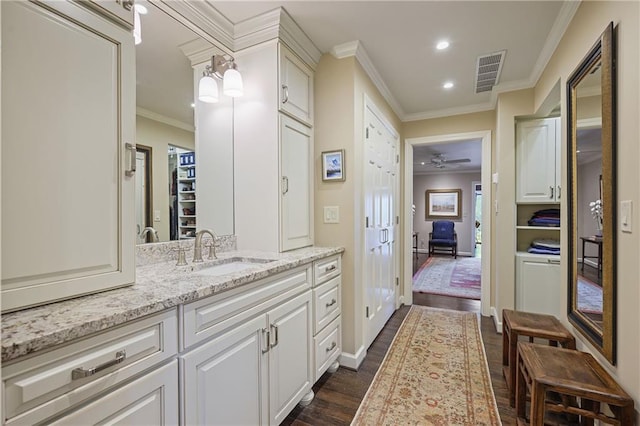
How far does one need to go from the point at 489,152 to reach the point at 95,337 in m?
3.79

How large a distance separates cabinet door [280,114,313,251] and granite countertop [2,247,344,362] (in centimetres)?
64

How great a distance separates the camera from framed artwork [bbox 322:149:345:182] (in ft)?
7.36

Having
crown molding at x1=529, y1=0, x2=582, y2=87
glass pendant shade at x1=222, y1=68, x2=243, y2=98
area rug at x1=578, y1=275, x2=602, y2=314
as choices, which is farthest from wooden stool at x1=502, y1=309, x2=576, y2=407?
glass pendant shade at x1=222, y1=68, x2=243, y2=98

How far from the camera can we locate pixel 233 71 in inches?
75.8

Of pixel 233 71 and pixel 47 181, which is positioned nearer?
pixel 47 181

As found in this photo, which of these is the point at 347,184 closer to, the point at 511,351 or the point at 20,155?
the point at 511,351

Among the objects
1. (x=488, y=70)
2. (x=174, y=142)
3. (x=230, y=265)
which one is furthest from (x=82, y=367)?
(x=488, y=70)

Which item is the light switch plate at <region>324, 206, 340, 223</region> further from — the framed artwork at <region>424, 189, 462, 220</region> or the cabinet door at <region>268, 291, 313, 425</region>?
the framed artwork at <region>424, 189, 462, 220</region>

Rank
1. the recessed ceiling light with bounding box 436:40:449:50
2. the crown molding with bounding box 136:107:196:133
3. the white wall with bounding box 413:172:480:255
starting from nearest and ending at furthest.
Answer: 1. the crown molding with bounding box 136:107:196:133
2. the recessed ceiling light with bounding box 436:40:449:50
3. the white wall with bounding box 413:172:480:255

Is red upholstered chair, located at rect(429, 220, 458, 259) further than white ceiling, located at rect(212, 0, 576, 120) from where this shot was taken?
Yes

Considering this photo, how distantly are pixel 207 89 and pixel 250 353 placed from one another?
1626 millimetres

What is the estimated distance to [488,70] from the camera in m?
2.59

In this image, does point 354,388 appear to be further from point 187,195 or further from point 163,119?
point 163,119

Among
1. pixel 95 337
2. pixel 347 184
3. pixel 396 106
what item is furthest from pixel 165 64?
pixel 396 106
